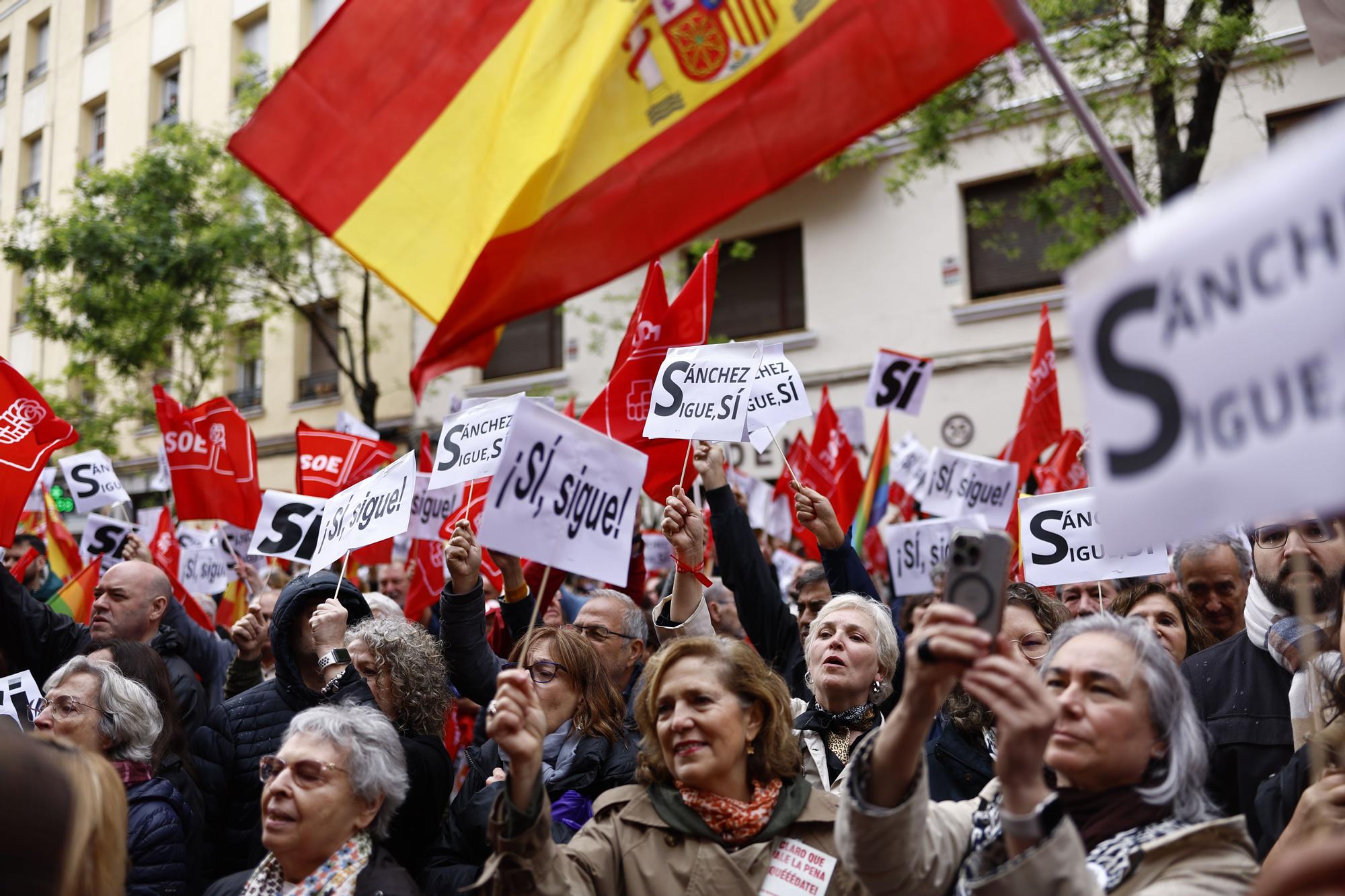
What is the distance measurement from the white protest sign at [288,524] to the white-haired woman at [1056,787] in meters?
4.55

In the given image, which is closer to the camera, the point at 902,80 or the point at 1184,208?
the point at 1184,208

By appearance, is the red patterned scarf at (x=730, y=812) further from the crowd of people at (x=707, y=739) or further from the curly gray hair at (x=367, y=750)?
the curly gray hair at (x=367, y=750)

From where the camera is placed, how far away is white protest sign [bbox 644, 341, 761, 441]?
516 centimetres

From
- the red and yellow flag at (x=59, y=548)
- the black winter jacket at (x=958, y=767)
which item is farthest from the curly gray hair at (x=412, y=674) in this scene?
the red and yellow flag at (x=59, y=548)

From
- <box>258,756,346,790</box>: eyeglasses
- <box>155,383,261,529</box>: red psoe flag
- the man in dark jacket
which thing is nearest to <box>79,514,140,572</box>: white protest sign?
<box>155,383,261,529</box>: red psoe flag

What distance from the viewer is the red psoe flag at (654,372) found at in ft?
18.6

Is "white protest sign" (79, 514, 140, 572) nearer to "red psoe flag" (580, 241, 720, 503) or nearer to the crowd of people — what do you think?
the crowd of people

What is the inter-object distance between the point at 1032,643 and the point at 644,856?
1.75m

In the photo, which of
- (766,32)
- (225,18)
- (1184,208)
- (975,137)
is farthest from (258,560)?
(225,18)

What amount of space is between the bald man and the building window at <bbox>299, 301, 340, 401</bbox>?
50.1 feet

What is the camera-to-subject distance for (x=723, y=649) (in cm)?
345

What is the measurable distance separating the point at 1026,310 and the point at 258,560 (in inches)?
367

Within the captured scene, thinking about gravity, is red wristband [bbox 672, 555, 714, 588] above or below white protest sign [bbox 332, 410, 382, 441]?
below

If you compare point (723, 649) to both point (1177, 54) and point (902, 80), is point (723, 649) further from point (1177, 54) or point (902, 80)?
point (1177, 54)
